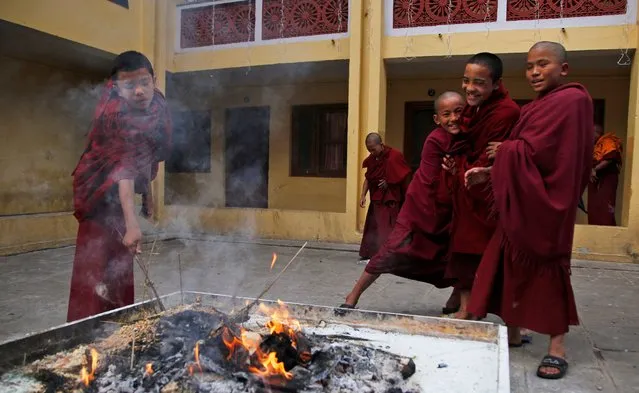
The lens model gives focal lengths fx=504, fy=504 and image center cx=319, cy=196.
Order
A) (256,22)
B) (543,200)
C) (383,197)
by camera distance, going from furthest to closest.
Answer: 1. (256,22)
2. (383,197)
3. (543,200)

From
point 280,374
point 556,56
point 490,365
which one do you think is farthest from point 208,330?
point 556,56

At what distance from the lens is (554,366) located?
272 cm

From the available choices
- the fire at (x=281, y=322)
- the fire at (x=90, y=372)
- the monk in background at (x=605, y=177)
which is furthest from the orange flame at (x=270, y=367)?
the monk in background at (x=605, y=177)

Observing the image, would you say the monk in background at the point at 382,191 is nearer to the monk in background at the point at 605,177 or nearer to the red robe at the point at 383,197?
the red robe at the point at 383,197

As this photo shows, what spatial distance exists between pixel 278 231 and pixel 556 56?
6007mm

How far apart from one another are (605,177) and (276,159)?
574 centimetres

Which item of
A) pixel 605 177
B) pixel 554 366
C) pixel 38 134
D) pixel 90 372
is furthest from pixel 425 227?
pixel 38 134

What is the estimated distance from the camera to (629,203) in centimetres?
640

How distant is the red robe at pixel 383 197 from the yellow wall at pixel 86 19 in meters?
4.22

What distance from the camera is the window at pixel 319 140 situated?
9.56 metres

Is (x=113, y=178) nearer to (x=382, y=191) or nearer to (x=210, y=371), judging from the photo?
(x=210, y=371)

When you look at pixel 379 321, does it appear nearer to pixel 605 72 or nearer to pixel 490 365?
pixel 490 365

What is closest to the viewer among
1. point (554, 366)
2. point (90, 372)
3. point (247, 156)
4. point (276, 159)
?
point (90, 372)

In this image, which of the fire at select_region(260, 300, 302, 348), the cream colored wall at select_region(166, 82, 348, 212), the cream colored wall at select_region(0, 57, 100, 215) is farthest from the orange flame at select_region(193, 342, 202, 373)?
the cream colored wall at select_region(166, 82, 348, 212)
